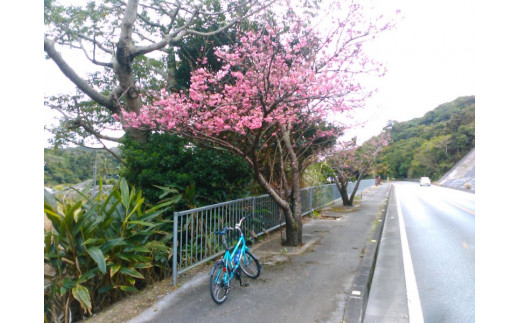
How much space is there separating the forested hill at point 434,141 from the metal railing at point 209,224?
27.5 metres

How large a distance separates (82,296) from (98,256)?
0.43 m

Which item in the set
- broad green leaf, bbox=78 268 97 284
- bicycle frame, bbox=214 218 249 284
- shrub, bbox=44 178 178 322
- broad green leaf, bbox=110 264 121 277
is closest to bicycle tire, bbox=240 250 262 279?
bicycle frame, bbox=214 218 249 284

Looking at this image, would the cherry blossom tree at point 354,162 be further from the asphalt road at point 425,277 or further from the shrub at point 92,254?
the shrub at point 92,254

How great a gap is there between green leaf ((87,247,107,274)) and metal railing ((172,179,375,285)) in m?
0.97

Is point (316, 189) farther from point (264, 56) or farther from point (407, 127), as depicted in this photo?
point (407, 127)

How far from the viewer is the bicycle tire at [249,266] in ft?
14.8

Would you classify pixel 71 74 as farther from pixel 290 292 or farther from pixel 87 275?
pixel 290 292

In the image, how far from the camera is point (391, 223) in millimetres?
10656

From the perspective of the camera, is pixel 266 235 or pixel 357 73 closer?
pixel 357 73

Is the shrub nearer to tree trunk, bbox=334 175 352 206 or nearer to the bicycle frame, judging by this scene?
the bicycle frame

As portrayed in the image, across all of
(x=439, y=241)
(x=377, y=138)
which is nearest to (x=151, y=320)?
(x=439, y=241)

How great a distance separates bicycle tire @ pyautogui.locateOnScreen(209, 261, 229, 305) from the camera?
143 inches

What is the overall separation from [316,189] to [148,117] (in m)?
8.83

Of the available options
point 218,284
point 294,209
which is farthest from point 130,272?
point 294,209
